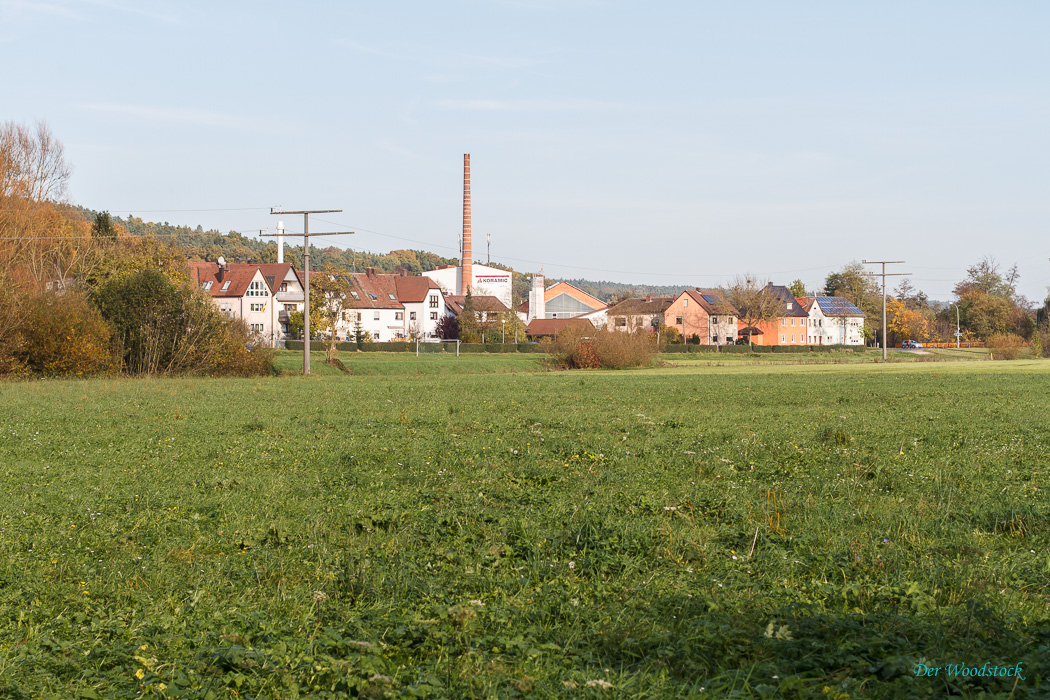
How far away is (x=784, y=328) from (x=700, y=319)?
1606 centimetres

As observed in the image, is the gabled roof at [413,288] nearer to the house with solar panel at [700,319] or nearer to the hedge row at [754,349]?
the house with solar panel at [700,319]

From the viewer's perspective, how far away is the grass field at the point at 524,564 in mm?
4965

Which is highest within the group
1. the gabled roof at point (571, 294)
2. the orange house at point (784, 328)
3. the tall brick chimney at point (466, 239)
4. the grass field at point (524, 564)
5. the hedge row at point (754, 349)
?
the tall brick chimney at point (466, 239)

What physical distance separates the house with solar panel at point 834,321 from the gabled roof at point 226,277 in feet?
293

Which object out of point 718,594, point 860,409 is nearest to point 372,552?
point 718,594

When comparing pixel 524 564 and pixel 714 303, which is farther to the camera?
pixel 714 303

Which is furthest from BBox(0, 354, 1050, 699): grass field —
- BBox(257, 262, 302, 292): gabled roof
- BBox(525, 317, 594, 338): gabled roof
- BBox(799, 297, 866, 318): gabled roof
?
BBox(799, 297, 866, 318): gabled roof

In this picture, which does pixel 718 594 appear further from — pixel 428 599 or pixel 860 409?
pixel 860 409

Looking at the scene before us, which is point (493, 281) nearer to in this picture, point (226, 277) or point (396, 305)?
point (396, 305)

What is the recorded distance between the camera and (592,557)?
24.0 feet

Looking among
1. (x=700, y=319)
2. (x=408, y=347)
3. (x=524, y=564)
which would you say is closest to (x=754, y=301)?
(x=700, y=319)

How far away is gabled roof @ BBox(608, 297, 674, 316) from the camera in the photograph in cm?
13188

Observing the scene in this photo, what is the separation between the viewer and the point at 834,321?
14350 centimetres

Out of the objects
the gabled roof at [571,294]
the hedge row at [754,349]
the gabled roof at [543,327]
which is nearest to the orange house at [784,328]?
the hedge row at [754,349]
